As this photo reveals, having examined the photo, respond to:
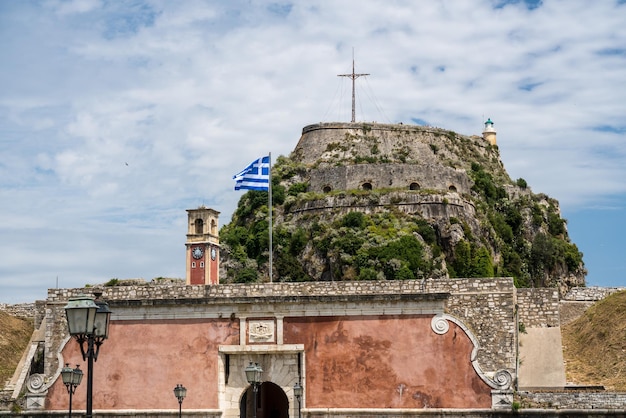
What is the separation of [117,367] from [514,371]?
9.79m

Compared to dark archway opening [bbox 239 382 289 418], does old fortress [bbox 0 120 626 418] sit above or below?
above

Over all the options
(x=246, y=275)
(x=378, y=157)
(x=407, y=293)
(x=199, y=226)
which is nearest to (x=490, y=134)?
(x=378, y=157)

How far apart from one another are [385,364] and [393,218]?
3603cm

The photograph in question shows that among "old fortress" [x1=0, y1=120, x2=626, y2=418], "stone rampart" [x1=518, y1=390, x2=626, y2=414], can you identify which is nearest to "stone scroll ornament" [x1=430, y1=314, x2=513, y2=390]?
"old fortress" [x1=0, y1=120, x2=626, y2=418]

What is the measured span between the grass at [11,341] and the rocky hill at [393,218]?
23.3 m

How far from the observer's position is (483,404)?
24.5m

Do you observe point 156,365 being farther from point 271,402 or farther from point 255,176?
point 255,176

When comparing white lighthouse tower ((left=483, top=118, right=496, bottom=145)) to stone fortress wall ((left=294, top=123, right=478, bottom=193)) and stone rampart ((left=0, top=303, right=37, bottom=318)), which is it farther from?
stone rampart ((left=0, top=303, right=37, bottom=318))

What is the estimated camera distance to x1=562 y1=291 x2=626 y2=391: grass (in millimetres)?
30469

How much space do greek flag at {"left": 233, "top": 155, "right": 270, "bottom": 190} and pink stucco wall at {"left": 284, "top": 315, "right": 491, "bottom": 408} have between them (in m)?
10.4

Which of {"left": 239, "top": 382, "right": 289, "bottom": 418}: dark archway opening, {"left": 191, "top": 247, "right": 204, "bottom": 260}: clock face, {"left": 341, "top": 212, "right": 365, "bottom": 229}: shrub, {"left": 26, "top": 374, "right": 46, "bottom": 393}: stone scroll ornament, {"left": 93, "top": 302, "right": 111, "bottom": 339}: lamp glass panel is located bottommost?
{"left": 239, "top": 382, "right": 289, "bottom": 418}: dark archway opening

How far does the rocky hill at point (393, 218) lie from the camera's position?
58938 millimetres

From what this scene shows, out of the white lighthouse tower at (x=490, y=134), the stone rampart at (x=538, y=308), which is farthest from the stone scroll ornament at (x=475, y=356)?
the white lighthouse tower at (x=490, y=134)

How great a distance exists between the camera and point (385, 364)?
25.2 meters
